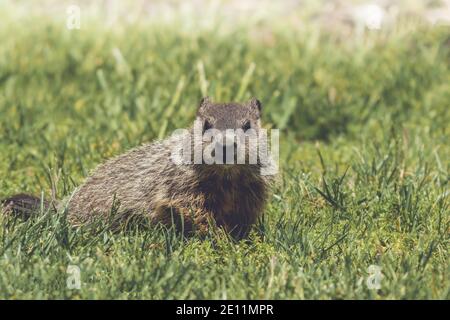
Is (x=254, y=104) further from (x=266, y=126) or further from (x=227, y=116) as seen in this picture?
(x=266, y=126)

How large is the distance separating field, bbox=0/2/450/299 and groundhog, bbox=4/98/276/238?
138 mm

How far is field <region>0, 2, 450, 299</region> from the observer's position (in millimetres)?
4570

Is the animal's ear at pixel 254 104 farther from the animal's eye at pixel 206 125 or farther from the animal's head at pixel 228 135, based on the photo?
the animal's eye at pixel 206 125

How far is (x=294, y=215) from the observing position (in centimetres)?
578

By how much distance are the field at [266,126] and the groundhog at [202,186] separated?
0.14m

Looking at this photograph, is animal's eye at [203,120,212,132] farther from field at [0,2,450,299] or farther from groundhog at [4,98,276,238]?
field at [0,2,450,299]

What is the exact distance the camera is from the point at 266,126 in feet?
25.8

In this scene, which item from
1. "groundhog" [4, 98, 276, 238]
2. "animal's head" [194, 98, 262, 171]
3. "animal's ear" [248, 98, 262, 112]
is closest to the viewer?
"animal's head" [194, 98, 262, 171]

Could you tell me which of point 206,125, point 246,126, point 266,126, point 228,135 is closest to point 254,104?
point 246,126

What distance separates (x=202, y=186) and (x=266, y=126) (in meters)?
2.32

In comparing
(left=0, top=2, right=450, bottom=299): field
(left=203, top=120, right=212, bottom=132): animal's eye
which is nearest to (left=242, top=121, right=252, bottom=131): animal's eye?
(left=203, top=120, right=212, bottom=132): animal's eye

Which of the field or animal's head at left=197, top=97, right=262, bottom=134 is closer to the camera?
the field
